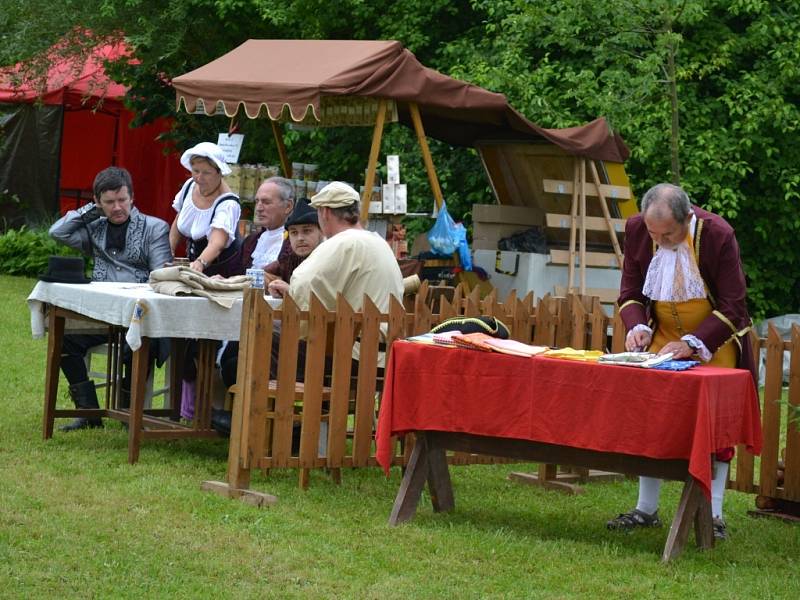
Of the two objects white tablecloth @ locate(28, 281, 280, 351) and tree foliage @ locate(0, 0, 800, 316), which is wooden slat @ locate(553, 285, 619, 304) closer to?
tree foliage @ locate(0, 0, 800, 316)

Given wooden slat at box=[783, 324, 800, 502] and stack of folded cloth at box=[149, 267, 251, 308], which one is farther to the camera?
stack of folded cloth at box=[149, 267, 251, 308]

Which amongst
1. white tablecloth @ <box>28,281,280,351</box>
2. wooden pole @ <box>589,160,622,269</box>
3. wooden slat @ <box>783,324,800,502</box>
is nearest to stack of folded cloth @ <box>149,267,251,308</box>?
white tablecloth @ <box>28,281,280,351</box>

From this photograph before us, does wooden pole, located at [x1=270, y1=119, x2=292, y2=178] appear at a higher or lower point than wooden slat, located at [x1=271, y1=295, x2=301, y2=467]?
higher

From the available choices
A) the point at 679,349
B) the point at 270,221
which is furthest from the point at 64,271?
the point at 679,349

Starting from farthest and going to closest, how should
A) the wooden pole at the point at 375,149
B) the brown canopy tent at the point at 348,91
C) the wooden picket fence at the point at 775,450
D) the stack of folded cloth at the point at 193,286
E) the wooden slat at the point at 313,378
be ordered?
the wooden pole at the point at 375,149 → the brown canopy tent at the point at 348,91 → the stack of folded cloth at the point at 193,286 → the wooden picket fence at the point at 775,450 → the wooden slat at the point at 313,378

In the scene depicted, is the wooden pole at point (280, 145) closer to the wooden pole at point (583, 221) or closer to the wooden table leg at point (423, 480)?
the wooden pole at point (583, 221)

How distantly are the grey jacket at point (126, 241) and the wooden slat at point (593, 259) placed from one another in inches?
213

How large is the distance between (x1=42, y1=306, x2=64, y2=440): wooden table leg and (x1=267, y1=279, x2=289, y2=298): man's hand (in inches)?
51.6

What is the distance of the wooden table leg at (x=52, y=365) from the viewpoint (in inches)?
309

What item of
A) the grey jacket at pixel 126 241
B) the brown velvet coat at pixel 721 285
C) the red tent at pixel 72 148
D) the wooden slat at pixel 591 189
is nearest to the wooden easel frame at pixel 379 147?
the wooden slat at pixel 591 189

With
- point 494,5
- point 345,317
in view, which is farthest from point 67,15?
point 345,317

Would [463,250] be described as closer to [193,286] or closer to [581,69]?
[581,69]

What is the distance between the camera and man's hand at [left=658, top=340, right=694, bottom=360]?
5777mm

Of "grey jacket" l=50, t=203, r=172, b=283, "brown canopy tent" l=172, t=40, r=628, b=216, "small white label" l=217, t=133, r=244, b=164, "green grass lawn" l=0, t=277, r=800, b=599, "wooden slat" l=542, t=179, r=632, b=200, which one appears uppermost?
"brown canopy tent" l=172, t=40, r=628, b=216
